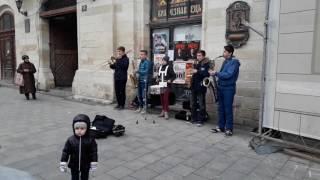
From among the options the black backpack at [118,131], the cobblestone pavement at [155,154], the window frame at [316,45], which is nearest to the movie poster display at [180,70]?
the cobblestone pavement at [155,154]

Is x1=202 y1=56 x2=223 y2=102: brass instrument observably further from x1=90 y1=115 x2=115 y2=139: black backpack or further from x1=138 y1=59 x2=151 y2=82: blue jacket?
x1=90 y1=115 x2=115 y2=139: black backpack

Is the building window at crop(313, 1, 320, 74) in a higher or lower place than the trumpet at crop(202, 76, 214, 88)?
higher

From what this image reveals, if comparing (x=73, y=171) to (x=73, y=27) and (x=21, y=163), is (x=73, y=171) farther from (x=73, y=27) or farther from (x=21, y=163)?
(x=73, y=27)

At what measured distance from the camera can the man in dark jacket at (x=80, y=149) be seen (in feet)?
9.86

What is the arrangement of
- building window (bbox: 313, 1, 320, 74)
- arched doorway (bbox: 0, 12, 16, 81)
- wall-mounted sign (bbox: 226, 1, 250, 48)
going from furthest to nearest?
arched doorway (bbox: 0, 12, 16, 81), wall-mounted sign (bbox: 226, 1, 250, 48), building window (bbox: 313, 1, 320, 74)

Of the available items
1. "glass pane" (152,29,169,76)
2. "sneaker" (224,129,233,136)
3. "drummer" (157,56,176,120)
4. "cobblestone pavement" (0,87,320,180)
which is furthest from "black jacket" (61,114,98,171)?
"glass pane" (152,29,169,76)

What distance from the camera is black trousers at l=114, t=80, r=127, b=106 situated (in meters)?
8.27

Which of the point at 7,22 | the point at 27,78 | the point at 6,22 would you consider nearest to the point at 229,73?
the point at 27,78

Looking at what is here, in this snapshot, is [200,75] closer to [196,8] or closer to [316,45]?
[196,8]

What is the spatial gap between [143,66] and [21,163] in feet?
12.9

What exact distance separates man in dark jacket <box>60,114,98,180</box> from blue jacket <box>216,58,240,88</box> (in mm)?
3298

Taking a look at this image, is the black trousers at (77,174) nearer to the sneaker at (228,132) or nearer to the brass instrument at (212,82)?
the sneaker at (228,132)

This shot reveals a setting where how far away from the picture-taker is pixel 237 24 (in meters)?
6.36

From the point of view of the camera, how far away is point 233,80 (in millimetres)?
5727
